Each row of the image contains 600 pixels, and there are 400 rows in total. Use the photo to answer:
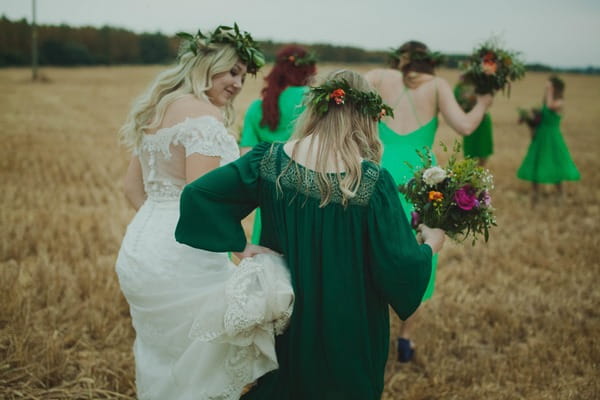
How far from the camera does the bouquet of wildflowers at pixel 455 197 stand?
2.46m

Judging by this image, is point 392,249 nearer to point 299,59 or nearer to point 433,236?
point 433,236

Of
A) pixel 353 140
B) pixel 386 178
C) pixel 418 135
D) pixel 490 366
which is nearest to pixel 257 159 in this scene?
pixel 353 140

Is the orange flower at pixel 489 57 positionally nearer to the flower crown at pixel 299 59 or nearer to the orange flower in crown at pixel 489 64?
the orange flower in crown at pixel 489 64

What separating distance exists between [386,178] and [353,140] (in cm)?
23

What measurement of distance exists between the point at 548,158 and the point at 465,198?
7.77 meters

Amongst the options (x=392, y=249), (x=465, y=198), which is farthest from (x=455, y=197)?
(x=392, y=249)

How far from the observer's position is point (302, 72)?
4.55 m

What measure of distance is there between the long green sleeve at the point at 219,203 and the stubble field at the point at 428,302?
0.83 m

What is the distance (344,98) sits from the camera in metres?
2.25

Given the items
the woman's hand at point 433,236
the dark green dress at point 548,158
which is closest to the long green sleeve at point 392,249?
the woman's hand at point 433,236

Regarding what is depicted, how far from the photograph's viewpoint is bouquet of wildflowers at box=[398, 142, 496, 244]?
2463mm

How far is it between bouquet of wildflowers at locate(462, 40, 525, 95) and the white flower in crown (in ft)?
6.29

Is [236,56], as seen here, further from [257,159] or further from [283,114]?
[283,114]

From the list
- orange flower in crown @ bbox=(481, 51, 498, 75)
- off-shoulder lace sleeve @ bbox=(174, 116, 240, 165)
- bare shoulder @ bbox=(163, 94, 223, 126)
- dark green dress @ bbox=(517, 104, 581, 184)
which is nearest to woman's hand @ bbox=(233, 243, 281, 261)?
off-shoulder lace sleeve @ bbox=(174, 116, 240, 165)
